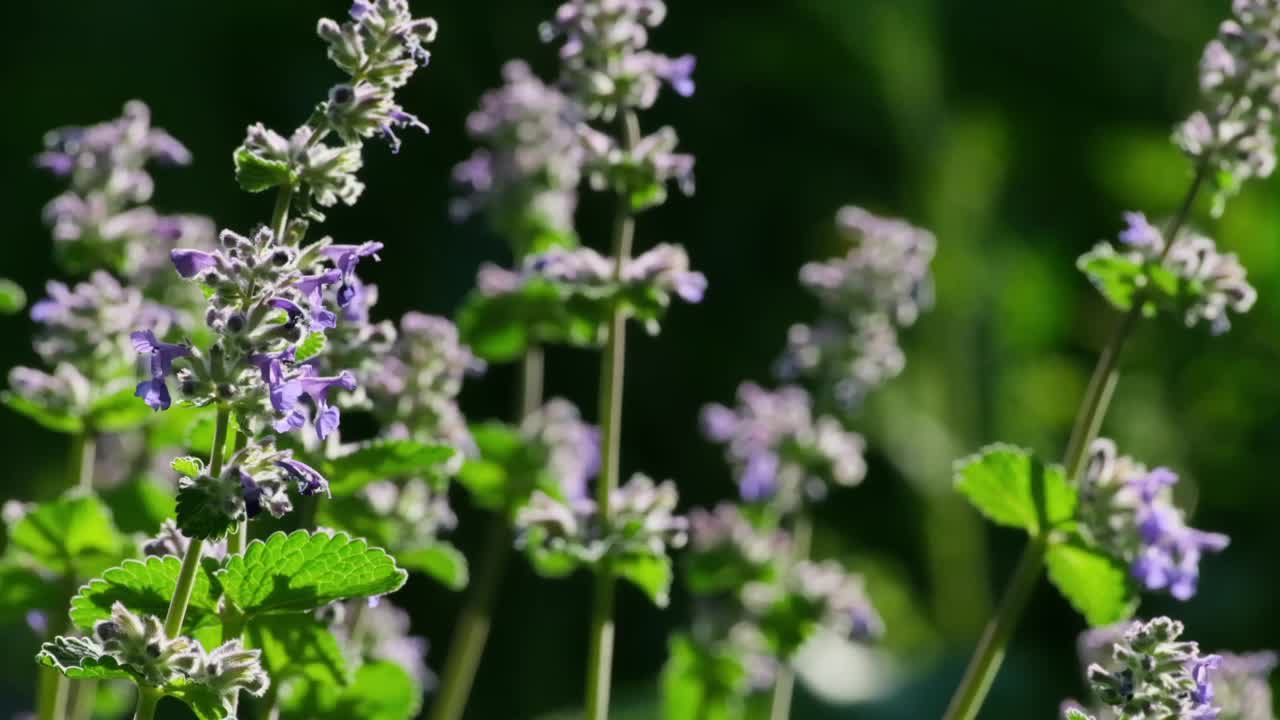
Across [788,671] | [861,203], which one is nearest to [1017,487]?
[788,671]

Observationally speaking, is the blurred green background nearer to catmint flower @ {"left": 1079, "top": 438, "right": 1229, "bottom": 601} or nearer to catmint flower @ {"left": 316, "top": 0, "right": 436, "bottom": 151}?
catmint flower @ {"left": 1079, "top": 438, "right": 1229, "bottom": 601}

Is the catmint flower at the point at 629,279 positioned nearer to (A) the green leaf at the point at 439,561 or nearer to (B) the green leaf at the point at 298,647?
(A) the green leaf at the point at 439,561

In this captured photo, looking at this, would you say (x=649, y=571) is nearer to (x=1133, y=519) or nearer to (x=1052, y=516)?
A: (x=1052, y=516)

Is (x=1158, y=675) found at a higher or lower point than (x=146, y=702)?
higher

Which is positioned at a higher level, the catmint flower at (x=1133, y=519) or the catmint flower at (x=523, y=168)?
the catmint flower at (x=523, y=168)

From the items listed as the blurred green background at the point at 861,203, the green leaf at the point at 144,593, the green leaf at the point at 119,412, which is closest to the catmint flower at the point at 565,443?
the green leaf at the point at 119,412
